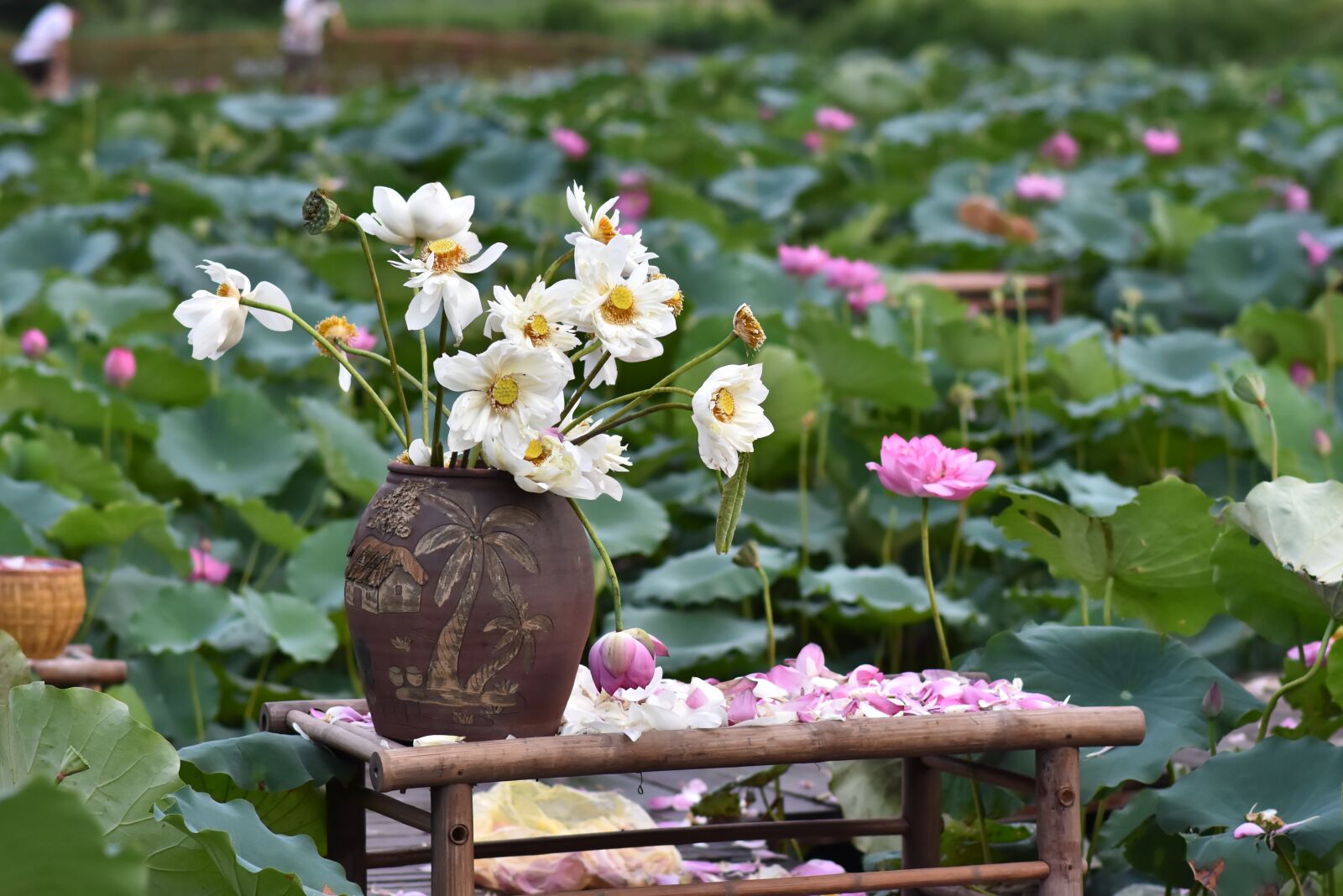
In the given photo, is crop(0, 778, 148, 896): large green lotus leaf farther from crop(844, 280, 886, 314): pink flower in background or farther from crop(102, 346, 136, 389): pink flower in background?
crop(844, 280, 886, 314): pink flower in background

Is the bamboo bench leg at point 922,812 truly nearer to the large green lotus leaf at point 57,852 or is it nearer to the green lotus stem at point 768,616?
the green lotus stem at point 768,616

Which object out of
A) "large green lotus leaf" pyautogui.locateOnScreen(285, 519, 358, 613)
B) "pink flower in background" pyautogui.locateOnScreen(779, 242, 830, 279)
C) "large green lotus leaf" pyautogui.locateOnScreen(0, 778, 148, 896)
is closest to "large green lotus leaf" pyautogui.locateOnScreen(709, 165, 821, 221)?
"pink flower in background" pyautogui.locateOnScreen(779, 242, 830, 279)

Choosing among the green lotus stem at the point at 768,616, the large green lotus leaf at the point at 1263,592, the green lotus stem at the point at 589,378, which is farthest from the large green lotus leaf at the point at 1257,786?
the green lotus stem at the point at 589,378

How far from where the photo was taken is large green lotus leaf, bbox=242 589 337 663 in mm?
2496

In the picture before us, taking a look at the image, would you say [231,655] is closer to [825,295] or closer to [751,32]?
[825,295]

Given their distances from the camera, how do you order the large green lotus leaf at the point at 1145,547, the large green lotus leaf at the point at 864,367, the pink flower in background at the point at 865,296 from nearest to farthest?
the large green lotus leaf at the point at 1145,547
the large green lotus leaf at the point at 864,367
the pink flower in background at the point at 865,296

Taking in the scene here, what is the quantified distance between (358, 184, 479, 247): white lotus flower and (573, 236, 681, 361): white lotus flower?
0.33ft

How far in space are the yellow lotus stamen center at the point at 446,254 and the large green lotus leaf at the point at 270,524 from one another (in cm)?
145

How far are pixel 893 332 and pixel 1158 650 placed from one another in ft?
5.70

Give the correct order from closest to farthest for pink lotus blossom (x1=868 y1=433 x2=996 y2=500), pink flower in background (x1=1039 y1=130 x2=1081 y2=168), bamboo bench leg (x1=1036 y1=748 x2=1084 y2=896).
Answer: bamboo bench leg (x1=1036 y1=748 x2=1084 y2=896) < pink lotus blossom (x1=868 y1=433 x2=996 y2=500) < pink flower in background (x1=1039 y1=130 x2=1081 y2=168)

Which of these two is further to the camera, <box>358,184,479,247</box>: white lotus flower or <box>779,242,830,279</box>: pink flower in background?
<box>779,242,830,279</box>: pink flower in background

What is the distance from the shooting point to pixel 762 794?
2047mm

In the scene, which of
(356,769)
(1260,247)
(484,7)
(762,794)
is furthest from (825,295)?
(484,7)

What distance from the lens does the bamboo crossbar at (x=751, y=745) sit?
1303 millimetres
